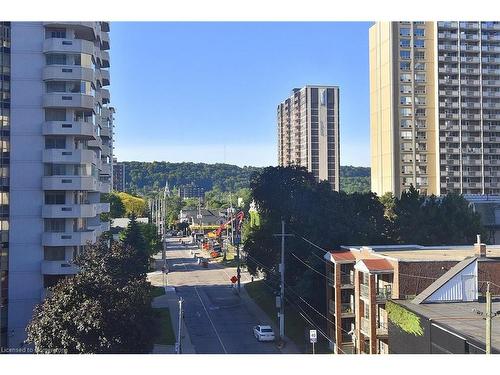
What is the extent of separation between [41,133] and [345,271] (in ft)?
60.3

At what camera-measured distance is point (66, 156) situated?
3516 cm

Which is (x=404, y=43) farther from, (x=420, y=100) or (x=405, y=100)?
(x=420, y=100)

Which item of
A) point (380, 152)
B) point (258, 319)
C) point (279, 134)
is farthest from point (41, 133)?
point (279, 134)

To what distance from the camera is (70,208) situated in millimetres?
35125

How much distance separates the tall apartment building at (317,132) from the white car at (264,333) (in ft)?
321

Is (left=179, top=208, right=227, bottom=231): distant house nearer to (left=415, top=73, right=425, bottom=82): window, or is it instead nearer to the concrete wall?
(left=415, top=73, right=425, bottom=82): window

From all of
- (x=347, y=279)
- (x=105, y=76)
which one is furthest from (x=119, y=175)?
(x=347, y=279)

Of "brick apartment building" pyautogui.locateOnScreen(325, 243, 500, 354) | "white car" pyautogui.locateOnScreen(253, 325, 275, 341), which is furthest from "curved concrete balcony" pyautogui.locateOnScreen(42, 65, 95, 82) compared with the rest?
"white car" pyautogui.locateOnScreen(253, 325, 275, 341)

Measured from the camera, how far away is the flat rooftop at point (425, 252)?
29594 millimetres

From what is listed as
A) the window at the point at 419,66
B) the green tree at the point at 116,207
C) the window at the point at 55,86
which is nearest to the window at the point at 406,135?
the window at the point at 419,66

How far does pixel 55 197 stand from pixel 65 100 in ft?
18.1

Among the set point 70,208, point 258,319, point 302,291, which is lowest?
point 258,319

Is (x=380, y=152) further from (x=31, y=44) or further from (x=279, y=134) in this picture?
(x=279, y=134)

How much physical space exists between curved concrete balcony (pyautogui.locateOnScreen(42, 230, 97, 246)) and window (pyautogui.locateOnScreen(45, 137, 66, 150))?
16.2 ft
